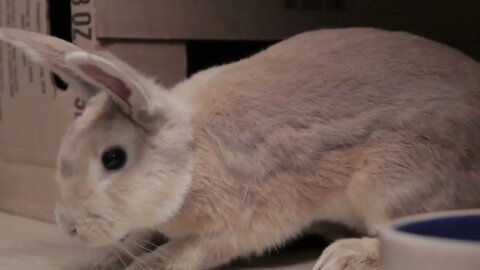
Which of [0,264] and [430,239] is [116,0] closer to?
[0,264]

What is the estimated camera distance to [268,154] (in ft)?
3.11

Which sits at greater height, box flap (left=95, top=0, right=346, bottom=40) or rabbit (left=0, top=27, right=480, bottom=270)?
box flap (left=95, top=0, right=346, bottom=40)

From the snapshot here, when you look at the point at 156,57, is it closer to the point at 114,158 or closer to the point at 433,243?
the point at 114,158

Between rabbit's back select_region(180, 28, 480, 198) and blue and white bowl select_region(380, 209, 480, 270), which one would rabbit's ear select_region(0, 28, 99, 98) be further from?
blue and white bowl select_region(380, 209, 480, 270)

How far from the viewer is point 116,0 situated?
1.14 meters

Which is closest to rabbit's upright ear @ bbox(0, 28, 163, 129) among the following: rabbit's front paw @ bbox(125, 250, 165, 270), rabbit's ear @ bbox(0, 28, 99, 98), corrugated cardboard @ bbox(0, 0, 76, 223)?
rabbit's ear @ bbox(0, 28, 99, 98)

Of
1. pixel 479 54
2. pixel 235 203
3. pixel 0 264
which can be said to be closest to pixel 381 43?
pixel 235 203

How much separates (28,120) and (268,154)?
557 millimetres

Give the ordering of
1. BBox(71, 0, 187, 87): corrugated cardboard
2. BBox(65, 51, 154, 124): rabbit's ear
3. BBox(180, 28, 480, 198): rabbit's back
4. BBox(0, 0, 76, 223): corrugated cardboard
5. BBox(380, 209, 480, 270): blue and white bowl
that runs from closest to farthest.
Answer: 1. BBox(380, 209, 480, 270): blue and white bowl
2. BBox(65, 51, 154, 124): rabbit's ear
3. BBox(180, 28, 480, 198): rabbit's back
4. BBox(71, 0, 187, 87): corrugated cardboard
5. BBox(0, 0, 76, 223): corrugated cardboard

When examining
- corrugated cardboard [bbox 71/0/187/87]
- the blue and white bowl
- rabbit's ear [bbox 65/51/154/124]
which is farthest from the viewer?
corrugated cardboard [bbox 71/0/187/87]

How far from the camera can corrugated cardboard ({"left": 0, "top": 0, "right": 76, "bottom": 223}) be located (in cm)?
128

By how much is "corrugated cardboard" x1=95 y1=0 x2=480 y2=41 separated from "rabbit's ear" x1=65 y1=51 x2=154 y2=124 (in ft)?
0.74

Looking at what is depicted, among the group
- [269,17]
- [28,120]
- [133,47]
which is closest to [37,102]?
[28,120]

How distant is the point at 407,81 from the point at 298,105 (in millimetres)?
133
